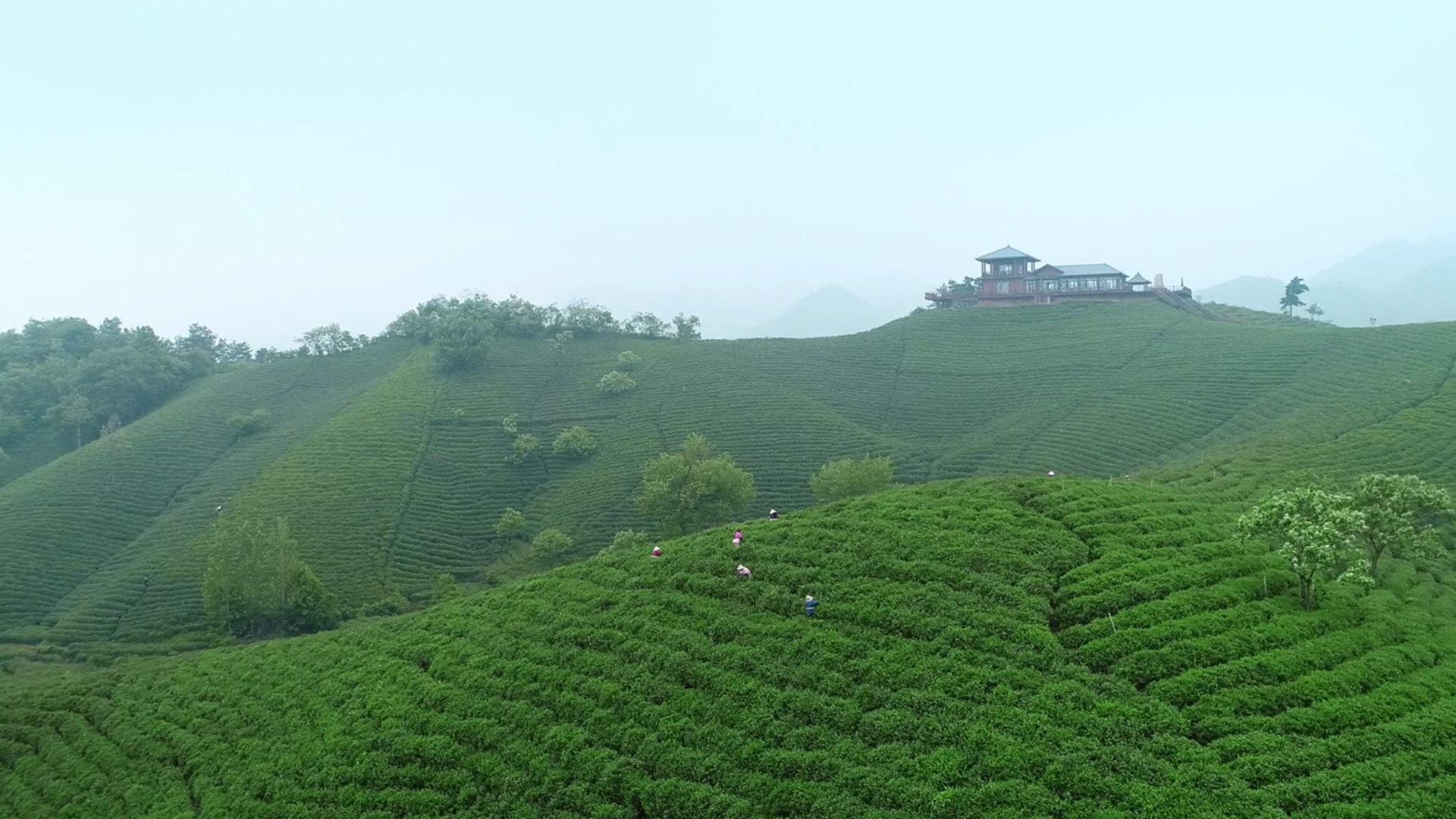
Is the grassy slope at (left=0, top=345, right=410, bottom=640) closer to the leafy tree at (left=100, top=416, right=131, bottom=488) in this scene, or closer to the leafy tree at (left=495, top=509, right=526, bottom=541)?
the leafy tree at (left=100, top=416, right=131, bottom=488)

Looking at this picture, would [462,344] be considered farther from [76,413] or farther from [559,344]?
[76,413]

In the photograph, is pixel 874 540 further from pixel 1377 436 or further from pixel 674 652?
pixel 1377 436

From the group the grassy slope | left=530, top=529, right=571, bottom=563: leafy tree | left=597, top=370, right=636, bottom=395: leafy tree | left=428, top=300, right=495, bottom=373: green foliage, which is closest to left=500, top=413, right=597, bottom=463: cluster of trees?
left=597, top=370, right=636, bottom=395: leafy tree

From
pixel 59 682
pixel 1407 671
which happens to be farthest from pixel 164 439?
pixel 1407 671

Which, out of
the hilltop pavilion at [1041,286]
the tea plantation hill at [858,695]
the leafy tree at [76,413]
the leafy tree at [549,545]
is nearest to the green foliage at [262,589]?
the tea plantation hill at [858,695]

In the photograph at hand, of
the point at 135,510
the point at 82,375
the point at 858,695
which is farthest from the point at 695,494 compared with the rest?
the point at 82,375

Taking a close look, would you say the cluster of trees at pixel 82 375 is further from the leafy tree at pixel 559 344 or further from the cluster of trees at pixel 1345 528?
the cluster of trees at pixel 1345 528
